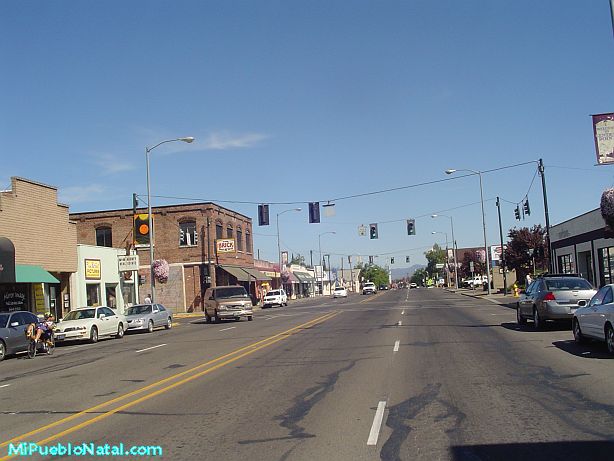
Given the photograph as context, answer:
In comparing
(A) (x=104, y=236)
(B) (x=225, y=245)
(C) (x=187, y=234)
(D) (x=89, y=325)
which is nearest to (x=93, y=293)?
(D) (x=89, y=325)

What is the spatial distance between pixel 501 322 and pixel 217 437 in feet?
61.6

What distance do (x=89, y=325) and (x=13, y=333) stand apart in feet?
18.6

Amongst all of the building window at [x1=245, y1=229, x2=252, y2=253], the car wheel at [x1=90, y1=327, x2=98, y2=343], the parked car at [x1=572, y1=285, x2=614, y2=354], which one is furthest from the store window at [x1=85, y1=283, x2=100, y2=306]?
the building window at [x1=245, y1=229, x2=252, y2=253]

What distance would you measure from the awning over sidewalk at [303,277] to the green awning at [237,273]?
42.8 m

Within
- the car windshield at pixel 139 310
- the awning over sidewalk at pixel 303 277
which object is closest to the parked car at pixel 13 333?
the car windshield at pixel 139 310

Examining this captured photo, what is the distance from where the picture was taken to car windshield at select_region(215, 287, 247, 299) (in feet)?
120

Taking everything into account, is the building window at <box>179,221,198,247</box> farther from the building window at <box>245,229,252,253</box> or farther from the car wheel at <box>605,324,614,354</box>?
the car wheel at <box>605,324,614,354</box>

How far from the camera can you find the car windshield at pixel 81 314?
1065 inches

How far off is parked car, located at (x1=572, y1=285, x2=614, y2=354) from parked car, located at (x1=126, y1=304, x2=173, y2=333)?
2173 centimetres

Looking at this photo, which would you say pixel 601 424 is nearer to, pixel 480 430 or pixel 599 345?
pixel 480 430

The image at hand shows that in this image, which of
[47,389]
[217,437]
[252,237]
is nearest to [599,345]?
[217,437]

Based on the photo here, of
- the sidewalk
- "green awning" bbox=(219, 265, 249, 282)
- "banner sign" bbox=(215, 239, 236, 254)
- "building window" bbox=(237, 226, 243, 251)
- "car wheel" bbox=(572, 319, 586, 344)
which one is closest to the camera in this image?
"car wheel" bbox=(572, 319, 586, 344)

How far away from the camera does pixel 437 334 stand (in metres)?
20.5

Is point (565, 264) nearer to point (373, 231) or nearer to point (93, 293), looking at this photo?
point (373, 231)
